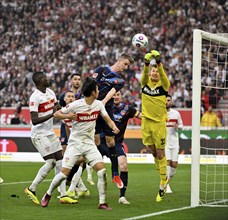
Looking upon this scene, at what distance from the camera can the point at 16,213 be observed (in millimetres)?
10906

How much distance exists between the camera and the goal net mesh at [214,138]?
44.0 feet

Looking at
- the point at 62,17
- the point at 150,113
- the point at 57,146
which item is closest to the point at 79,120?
the point at 57,146

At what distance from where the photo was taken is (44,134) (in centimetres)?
1253

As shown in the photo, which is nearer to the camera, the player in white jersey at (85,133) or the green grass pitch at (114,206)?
the green grass pitch at (114,206)

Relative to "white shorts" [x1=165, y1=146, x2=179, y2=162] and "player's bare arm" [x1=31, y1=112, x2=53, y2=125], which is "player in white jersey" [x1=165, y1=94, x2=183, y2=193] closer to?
"white shorts" [x1=165, y1=146, x2=179, y2=162]

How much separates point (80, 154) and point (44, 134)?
51.7 inches

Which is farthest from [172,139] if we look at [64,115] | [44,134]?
[64,115]

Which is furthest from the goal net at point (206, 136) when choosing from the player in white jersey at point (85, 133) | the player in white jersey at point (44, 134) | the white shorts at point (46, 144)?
the white shorts at point (46, 144)

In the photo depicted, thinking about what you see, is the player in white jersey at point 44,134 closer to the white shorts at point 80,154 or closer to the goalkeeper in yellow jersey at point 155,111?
the white shorts at point 80,154

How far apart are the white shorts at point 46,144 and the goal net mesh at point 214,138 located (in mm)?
2800

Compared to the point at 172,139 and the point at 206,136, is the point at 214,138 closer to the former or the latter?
the point at 206,136

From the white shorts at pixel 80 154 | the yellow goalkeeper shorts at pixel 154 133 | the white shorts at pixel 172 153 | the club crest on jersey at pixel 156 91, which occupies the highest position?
the club crest on jersey at pixel 156 91

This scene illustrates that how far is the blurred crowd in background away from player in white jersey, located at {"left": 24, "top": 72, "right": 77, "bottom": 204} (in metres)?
20.0

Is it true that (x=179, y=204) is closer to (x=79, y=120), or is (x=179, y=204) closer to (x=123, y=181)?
(x=123, y=181)
